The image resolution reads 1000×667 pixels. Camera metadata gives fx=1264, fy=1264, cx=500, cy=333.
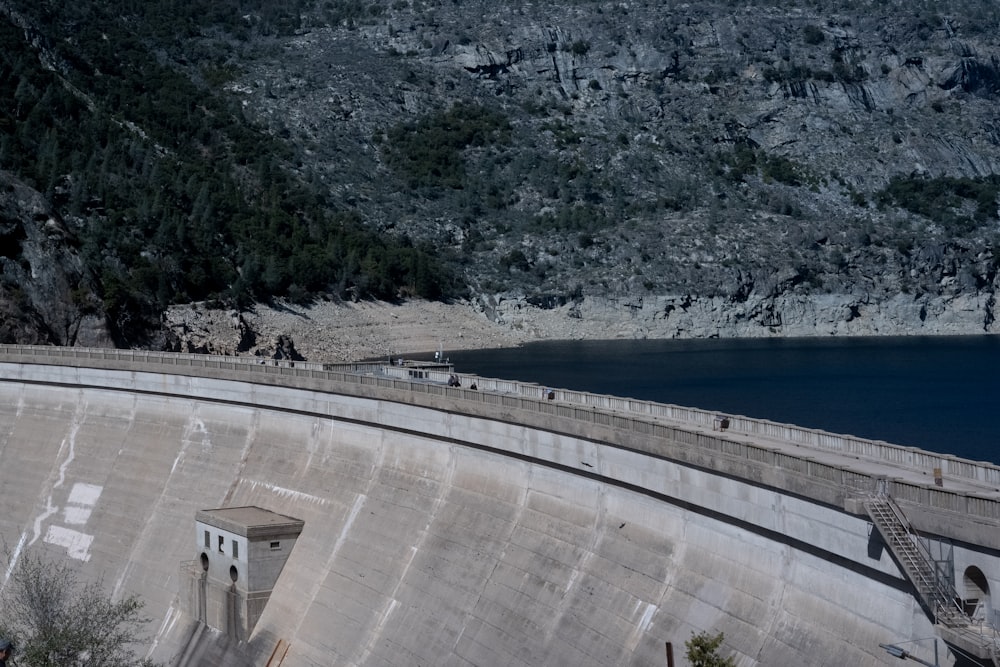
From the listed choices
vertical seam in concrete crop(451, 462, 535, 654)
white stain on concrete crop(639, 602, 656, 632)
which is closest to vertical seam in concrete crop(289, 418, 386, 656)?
vertical seam in concrete crop(451, 462, 535, 654)

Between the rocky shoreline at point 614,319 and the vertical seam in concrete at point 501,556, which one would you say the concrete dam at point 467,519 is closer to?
the vertical seam in concrete at point 501,556

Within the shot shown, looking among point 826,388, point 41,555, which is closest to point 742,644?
point 41,555

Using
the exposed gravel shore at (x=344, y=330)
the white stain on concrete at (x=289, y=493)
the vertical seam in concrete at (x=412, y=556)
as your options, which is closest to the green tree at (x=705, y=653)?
the vertical seam in concrete at (x=412, y=556)

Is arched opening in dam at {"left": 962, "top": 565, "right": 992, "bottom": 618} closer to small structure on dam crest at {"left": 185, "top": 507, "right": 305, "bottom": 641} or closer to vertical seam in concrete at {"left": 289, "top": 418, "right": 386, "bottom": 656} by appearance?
vertical seam in concrete at {"left": 289, "top": 418, "right": 386, "bottom": 656}

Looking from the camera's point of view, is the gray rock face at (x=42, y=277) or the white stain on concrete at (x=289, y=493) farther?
the gray rock face at (x=42, y=277)

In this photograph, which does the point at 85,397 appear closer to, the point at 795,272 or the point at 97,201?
the point at 97,201

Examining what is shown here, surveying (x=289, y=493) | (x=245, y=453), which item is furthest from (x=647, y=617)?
(x=245, y=453)
